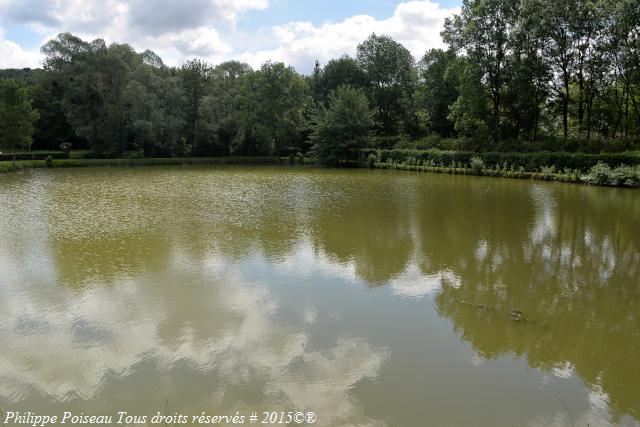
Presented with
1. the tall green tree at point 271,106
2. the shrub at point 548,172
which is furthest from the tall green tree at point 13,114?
the shrub at point 548,172

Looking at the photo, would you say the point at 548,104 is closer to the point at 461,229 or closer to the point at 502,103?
the point at 502,103

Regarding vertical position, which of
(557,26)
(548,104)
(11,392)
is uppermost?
(557,26)

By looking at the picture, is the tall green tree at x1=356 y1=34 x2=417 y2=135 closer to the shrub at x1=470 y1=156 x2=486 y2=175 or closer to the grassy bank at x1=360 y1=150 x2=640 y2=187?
the grassy bank at x1=360 y1=150 x2=640 y2=187

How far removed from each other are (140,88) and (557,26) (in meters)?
31.6

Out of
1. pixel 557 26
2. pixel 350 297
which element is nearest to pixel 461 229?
pixel 350 297

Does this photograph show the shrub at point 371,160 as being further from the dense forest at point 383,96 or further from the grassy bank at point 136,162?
the grassy bank at point 136,162

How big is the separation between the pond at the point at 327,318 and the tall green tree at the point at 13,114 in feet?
81.6

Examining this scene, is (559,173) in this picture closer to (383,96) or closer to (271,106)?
(271,106)

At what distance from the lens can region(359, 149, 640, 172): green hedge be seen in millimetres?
23984


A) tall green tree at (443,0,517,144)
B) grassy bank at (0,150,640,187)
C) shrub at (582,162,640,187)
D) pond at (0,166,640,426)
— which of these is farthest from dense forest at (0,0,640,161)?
pond at (0,166,640,426)

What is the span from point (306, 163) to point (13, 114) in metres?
23.9

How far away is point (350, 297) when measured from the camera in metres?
7.37

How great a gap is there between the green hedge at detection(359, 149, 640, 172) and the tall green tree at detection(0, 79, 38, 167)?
2664cm

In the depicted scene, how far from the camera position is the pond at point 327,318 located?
4.51 metres
